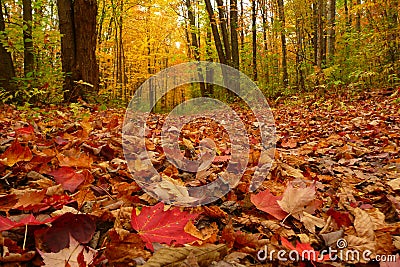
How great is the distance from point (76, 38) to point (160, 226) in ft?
21.6

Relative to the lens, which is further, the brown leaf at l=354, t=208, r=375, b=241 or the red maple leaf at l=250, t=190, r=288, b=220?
the red maple leaf at l=250, t=190, r=288, b=220

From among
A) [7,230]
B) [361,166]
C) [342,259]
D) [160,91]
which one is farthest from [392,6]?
[160,91]

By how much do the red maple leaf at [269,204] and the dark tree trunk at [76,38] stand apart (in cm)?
579

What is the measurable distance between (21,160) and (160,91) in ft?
91.9

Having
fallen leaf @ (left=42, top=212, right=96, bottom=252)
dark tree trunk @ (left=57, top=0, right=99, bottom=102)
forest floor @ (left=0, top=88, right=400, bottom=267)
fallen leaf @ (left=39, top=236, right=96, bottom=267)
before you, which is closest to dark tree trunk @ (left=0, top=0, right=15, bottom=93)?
dark tree trunk @ (left=57, top=0, right=99, bottom=102)

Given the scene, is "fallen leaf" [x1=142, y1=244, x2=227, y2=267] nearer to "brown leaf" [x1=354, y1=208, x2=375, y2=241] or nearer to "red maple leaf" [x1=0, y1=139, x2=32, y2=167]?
"brown leaf" [x1=354, y1=208, x2=375, y2=241]

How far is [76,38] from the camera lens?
21.8 feet

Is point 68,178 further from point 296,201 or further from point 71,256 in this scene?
point 296,201

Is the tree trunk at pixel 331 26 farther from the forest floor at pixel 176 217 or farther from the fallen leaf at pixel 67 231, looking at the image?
the fallen leaf at pixel 67 231

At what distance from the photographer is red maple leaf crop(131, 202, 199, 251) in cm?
94

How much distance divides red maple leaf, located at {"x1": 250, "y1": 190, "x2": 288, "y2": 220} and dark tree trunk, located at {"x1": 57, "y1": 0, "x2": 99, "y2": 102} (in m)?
5.79

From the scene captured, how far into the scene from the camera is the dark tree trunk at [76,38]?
21.4 feet

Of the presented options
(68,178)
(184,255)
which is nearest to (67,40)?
(68,178)

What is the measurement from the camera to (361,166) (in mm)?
2381
